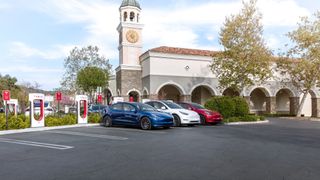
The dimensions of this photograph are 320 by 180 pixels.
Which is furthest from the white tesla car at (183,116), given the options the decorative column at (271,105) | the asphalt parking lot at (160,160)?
the decorative column at (271,105)

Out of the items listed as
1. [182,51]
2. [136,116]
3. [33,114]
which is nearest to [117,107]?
[136,116]

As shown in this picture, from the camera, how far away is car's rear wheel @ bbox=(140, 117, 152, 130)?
1592 cm

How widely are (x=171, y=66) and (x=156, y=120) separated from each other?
19.6m

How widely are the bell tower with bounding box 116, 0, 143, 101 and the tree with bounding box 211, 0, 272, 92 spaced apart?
1040cm

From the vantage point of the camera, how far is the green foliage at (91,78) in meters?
35.7

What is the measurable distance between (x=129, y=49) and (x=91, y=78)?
18.1ft

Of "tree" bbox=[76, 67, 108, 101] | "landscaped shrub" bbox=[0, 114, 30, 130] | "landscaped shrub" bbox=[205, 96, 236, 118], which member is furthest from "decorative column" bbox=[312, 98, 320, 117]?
"landscaped shrub" bbox=[0, 114, 30, 130]

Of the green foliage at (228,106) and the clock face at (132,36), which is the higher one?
the clock face at (132,36)

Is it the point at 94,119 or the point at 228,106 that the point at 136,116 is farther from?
the point at 228,106

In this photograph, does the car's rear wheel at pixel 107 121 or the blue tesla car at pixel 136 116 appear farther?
the car's rear wheel at pixel 107 121

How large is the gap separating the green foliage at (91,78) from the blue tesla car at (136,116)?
59.4 feet

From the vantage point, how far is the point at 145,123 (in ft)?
52.9

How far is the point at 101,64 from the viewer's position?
39875mm

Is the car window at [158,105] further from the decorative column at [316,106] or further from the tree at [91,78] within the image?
the decorative column at [316,106]
